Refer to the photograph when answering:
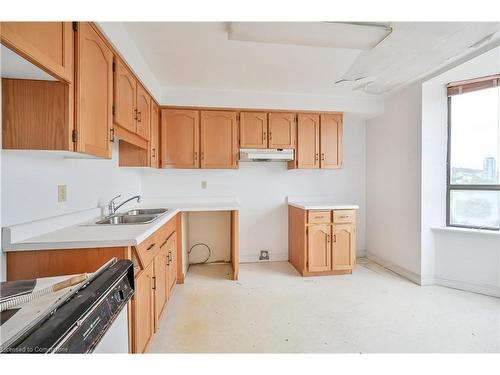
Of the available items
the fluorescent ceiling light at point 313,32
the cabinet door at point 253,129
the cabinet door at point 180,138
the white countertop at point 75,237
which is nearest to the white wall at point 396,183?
the fluorescent ceiling light at point 313,32

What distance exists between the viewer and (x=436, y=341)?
65.3 inches

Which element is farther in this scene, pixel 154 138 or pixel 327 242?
pixel 327 242

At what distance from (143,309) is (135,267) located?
1.04 ft

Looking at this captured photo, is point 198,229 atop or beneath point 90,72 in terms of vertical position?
beneath

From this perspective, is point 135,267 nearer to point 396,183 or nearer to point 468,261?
point 396,183

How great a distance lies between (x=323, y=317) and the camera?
77.9 inches

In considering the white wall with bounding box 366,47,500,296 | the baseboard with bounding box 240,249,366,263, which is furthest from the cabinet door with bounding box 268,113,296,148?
the baseboard with bounding box 240,249,366,263

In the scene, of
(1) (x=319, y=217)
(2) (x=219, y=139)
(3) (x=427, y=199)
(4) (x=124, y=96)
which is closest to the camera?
(4) (x=124, y=96)

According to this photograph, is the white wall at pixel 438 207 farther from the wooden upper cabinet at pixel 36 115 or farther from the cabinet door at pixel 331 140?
the wooden upper cabinet at pixel 36 115

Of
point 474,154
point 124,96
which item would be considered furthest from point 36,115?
point 474,154

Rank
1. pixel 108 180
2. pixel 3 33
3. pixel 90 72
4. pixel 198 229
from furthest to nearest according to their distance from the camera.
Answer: pixel 198 229 < pixel 108 180 < pixel 90 72 < pixel 3 33
